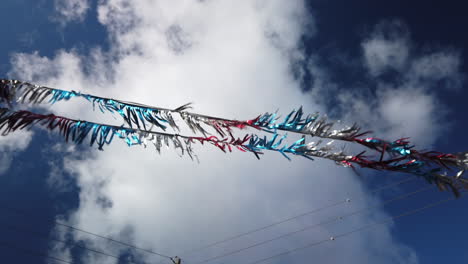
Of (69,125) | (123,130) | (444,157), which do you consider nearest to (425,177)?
(444,157)

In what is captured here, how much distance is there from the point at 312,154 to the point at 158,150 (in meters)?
2.02

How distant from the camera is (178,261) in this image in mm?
17156

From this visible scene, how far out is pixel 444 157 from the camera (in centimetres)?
320

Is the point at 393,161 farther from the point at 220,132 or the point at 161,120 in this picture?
the point at 161,120

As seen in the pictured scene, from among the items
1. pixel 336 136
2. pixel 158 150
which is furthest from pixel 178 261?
pixel 336 136

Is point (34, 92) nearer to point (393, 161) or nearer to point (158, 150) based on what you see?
point (158, 150)

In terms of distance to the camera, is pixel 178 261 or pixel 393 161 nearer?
pixel 393 161

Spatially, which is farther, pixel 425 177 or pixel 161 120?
pixel 161 120

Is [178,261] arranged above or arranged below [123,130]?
above

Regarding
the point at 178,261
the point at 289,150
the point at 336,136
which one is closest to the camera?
the point at 336,136

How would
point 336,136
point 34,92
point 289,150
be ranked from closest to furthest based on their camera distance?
point 336,136, point 289,150, point 34,92

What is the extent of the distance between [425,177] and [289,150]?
5.25 feet

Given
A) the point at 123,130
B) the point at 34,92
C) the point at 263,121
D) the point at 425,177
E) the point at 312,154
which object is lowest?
the point at 425,177

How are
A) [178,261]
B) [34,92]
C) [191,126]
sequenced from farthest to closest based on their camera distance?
[178,261]
[34,92]
[191,126]
